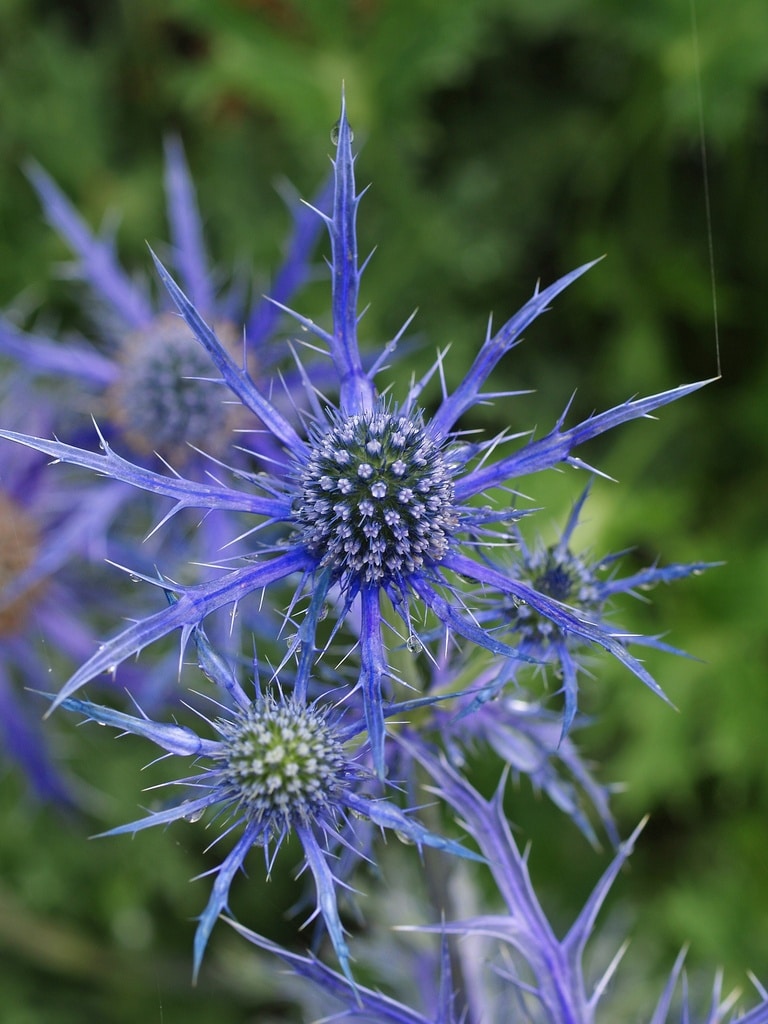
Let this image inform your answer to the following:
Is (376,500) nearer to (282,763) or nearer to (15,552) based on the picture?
(282,763)

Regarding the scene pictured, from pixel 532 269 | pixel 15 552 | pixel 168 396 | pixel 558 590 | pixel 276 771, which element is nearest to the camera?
pixel 276 771

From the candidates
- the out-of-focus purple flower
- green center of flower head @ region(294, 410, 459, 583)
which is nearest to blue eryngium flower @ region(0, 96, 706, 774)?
green center of flower head @ region(294, 410, 459, 583)

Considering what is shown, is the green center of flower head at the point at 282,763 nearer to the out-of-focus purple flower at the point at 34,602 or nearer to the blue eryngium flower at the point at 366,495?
the blue eryngium flower at the point at 366,495

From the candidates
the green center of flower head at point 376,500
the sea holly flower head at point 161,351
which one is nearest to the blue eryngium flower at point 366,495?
the green center of flower head at point 376,500

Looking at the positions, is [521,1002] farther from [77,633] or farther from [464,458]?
[77,633]

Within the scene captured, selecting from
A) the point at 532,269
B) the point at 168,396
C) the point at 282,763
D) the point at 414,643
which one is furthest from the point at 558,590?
the point at 532,269

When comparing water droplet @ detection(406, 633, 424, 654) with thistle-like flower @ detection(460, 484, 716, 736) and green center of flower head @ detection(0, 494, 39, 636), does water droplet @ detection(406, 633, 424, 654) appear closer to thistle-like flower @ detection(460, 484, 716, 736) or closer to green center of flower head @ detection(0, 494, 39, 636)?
thistle-like flower @ detection(460, 484, 716, 736)
